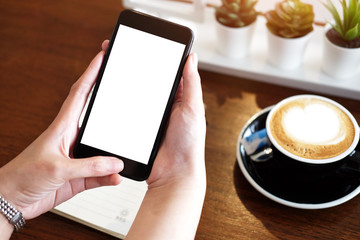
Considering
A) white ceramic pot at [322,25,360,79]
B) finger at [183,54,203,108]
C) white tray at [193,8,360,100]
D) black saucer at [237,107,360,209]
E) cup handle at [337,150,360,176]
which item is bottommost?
black saucer at [237,107,360,209]

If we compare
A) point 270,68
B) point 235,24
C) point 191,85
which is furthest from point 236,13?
point 191,85

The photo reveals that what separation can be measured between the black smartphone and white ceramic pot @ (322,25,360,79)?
0.29 meters

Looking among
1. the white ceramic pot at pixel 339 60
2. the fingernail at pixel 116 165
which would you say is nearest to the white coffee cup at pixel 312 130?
the white ceramic pot at pixel 339 60

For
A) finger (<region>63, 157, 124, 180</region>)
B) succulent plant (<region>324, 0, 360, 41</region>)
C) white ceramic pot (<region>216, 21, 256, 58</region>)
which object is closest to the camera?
finger (<region>63, 157, 124, 180</region>)

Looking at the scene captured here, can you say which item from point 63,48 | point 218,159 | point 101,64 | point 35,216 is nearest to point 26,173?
point 35,216

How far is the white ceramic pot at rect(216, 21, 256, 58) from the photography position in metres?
0.74

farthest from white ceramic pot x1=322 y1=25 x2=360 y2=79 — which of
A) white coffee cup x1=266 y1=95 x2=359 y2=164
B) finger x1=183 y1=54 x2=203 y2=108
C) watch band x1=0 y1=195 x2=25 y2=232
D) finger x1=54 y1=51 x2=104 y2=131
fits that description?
watch band x1=0 y1=195 x2=25 y2=232

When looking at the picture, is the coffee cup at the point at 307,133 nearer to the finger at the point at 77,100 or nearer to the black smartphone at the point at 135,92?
the black smartphone at the point at 135,92

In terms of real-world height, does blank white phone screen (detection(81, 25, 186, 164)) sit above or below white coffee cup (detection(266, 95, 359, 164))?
above

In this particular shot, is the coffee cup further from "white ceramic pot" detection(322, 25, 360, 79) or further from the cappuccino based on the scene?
"white ceramic pot" detection(322, 25, 360, 79)

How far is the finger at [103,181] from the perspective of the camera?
1.88 ft

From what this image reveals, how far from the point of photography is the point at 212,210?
599mm

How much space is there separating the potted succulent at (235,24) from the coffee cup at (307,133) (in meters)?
0.19

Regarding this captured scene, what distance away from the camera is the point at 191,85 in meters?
0.56
